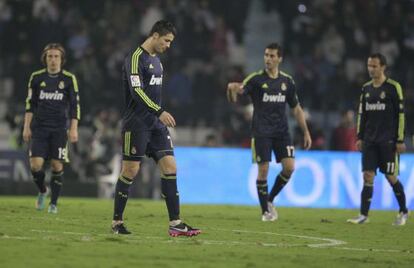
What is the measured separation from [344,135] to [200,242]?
12504mm

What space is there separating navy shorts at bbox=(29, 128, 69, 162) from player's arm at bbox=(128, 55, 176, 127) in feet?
13.4

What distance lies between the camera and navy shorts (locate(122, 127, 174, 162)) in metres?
10.4

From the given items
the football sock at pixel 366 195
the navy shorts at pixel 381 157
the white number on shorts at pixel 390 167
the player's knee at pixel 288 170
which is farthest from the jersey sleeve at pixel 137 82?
the football sock at pixel 366 195

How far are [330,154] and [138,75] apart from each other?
11.3 m

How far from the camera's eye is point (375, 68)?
45.7 feet

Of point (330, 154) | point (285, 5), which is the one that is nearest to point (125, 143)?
point (330, 154)

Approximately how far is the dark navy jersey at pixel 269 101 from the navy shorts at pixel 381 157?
1.21 metres

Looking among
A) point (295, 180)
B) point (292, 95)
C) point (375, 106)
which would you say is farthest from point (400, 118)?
point (295, 180)

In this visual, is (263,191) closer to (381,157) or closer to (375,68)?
(381,157)

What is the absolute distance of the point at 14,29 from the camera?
2366 cm

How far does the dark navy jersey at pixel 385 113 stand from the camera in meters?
13.9

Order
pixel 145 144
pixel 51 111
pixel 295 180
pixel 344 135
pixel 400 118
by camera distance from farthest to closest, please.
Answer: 1. pixel 344 135
2. pixel 295 180
3. pixel 51 111
4. pixel 400 118
5. pixel 145 144

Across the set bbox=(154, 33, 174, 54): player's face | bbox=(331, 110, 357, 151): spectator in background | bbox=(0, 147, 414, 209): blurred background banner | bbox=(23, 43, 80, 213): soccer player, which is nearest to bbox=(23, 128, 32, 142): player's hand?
bbox=(23, 43, 80, 213): soccer player

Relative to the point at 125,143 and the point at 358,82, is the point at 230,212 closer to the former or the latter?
the point at 125,143
